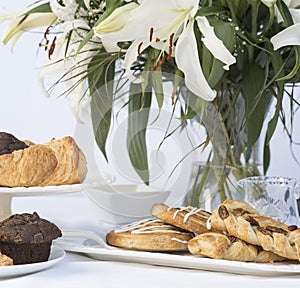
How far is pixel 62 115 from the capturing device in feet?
6.70

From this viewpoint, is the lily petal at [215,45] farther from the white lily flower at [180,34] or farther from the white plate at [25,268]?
the white plate at [25,268]

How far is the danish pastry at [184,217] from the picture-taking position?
3.36 feet

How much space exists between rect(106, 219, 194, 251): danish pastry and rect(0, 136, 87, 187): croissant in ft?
0.41

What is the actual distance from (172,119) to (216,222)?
21 cm

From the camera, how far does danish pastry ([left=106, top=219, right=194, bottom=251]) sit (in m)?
A: 1.00

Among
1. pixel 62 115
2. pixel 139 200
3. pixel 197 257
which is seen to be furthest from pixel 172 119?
pixel 62 115

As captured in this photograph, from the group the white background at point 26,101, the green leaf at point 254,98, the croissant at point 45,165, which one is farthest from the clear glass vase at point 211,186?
the white background at point 26,101

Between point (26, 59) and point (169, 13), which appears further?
point (26, 59)

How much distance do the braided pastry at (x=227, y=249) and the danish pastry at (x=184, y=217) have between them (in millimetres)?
44

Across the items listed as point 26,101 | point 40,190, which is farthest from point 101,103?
point 26,101

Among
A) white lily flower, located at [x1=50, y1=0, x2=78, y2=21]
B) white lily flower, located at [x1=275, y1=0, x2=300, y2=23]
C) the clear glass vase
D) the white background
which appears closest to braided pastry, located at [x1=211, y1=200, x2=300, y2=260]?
the clear glass vase

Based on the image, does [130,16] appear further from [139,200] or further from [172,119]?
[139,200]

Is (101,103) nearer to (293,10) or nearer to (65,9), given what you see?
(65,9)

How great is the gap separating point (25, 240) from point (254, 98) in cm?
38
